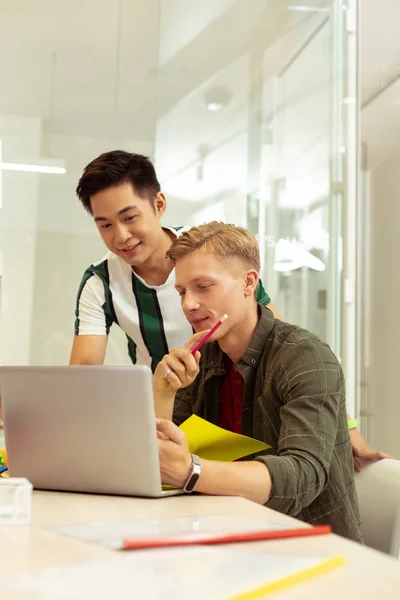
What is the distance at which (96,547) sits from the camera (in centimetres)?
68

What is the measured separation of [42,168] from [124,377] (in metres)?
2.17

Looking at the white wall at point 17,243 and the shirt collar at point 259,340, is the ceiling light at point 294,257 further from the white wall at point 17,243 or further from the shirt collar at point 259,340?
the shirt collar at point 259,340

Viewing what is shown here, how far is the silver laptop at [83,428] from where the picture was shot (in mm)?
977

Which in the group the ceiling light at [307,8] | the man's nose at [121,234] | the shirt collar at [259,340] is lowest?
the shirt collar at [259,340]

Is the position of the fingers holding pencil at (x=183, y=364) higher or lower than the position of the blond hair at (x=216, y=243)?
lower

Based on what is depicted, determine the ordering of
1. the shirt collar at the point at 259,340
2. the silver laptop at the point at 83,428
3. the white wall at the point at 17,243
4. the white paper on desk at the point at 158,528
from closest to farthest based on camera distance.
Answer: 1. the white paper on desk at the point at 158,528
2. the silver laptop at the point at 83,428
3. the shirt collar at the point at 259,340
4. the white wall at the point at 17,243

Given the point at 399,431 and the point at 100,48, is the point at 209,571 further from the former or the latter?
the point at 100,48

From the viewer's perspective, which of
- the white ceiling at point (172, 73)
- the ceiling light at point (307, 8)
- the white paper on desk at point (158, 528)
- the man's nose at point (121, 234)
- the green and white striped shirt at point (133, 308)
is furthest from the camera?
the ceiling light at point (307, 8)

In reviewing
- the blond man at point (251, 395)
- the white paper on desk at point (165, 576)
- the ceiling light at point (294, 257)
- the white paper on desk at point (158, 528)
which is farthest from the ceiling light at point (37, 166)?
the white paper on desk at point (165, 576)

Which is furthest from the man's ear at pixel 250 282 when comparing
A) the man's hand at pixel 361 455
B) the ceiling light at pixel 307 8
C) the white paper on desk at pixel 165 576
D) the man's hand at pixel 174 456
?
the ceiling light at pixel 307 8

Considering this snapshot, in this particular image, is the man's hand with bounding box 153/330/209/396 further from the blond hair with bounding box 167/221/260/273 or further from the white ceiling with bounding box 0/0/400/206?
the white ceiling with bounding box 0/0/400/206

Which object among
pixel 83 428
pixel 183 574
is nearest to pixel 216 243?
pixel 83 428

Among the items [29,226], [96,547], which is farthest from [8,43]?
[96,547]

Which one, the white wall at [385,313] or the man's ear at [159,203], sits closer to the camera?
the man's ear at [159,203]
